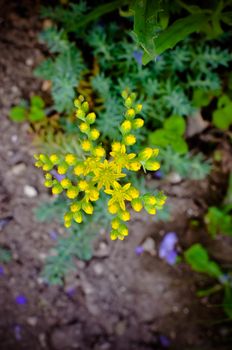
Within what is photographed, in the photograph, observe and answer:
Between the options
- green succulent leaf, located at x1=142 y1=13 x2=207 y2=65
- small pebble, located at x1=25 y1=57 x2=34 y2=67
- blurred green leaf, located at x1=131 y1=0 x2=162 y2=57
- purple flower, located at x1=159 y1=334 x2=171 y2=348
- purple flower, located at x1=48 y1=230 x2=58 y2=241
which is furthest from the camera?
purple flower, located at x1=159 y1=334 x2=171 y2=348

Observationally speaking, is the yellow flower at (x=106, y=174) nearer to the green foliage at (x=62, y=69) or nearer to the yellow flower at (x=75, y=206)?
the yellow flower at (x=75, y=206)

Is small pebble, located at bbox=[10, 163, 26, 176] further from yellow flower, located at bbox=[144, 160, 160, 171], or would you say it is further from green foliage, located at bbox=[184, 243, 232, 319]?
yellow flower, located at bbox=[144, 160, 160, 171]

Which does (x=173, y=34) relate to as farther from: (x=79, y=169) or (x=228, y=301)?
(x=228, y=301)

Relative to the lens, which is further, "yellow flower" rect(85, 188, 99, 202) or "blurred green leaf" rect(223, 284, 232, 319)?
"blurred green leaf" rect(223, 284, 232, 319)

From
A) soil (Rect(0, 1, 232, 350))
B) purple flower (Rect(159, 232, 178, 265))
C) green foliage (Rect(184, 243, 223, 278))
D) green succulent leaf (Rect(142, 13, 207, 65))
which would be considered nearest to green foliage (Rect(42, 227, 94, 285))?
soil (Rect(0, 1, 232, 350))

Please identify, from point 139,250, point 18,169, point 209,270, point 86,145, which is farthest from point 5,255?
point 86,145

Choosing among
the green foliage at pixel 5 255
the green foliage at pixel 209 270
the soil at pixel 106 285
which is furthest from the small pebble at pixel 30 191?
the green foliage at pixel 209 270

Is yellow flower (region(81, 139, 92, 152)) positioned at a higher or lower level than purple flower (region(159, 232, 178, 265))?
lower
